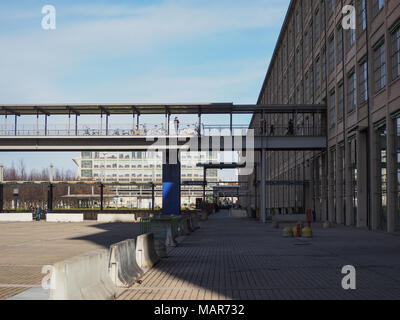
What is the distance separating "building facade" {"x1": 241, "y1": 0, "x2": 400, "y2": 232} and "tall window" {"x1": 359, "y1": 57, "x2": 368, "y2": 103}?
0.16ft

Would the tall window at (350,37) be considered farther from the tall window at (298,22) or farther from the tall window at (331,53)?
the tall window at (298,22)

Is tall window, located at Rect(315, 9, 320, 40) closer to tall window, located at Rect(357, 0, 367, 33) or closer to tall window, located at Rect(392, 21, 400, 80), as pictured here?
tall window, located at Rect(357, 0, 367, 33)

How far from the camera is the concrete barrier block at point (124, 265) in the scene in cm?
1060

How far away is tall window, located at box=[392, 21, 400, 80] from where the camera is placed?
26.9 m

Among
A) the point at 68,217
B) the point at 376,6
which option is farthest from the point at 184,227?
the point at 68,217

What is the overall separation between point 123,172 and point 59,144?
4440 inches

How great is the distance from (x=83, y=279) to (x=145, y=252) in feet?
19.7

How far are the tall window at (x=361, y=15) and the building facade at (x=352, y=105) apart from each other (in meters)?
0.02

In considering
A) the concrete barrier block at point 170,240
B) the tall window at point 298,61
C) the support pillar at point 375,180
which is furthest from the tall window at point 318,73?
the concrete barrier block at point 170,240

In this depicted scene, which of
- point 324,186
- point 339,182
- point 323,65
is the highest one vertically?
point 323,65

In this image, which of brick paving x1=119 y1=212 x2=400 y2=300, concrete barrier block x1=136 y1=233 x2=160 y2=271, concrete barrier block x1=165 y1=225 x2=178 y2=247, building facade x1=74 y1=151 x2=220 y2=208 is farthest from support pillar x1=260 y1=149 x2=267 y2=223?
building facade x1=74 y1=151 x2=220 y2=208

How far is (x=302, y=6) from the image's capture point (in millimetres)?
54719

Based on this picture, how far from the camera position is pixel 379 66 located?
30203 millimetres

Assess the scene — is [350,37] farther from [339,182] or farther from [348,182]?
[339,182]
